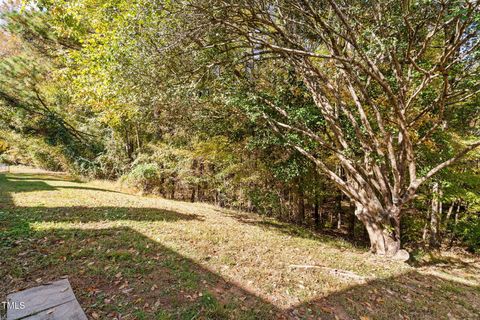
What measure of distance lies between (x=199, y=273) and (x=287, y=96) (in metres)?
5.39

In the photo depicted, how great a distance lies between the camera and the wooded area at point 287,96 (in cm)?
480

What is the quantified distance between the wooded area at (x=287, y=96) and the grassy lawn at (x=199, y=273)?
1.87 m

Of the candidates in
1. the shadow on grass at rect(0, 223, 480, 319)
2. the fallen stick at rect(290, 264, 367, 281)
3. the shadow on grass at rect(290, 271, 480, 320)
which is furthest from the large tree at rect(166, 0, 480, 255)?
the shadow on grass at rect(0, 223, 480, 319)

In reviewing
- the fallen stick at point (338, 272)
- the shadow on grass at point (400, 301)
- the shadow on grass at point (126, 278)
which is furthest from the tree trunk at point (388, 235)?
the shadow on grass at point (126, 278)

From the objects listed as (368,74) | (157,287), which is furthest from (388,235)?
(157,287)

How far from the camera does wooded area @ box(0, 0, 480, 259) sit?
480 cm

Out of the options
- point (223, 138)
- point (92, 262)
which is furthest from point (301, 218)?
point (92, 262)

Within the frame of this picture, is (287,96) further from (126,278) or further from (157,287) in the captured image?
(126,278)

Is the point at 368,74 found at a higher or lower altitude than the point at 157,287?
higher

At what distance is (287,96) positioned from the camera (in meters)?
7.02

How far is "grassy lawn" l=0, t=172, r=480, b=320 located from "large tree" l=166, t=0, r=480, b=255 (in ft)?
6.31

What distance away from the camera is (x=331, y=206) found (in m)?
13.5

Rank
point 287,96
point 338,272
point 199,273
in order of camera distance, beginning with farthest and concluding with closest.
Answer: point 287,96 < point 338,272 < point 199,273

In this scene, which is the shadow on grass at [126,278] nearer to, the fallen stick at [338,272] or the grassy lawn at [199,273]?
the grassy lawn at [199,273]
